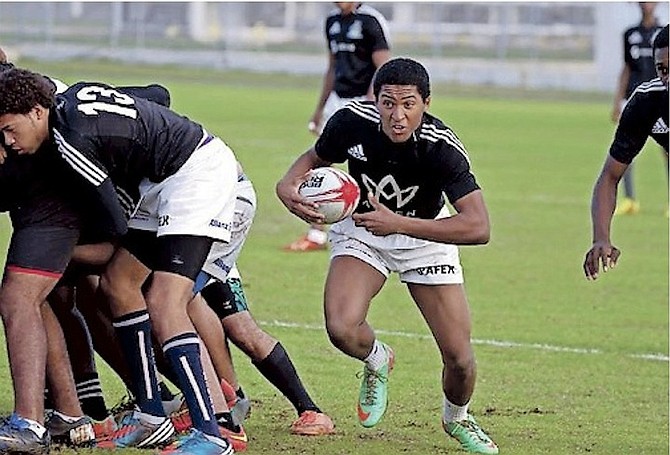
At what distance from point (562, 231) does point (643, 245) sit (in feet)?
3.75

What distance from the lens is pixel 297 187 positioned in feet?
24.8

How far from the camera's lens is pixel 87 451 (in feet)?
22.5

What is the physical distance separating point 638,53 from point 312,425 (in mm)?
11063

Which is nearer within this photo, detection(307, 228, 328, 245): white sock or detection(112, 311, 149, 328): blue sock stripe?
detection(112, 311, 149, 328): blue sock stripe

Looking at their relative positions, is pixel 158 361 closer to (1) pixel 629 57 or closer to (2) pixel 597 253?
(2) pixel 597 253

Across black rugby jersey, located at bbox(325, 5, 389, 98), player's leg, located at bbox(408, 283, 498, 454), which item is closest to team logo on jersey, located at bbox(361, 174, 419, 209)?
player's leg, located at bbox(408, 283, 498, 454)

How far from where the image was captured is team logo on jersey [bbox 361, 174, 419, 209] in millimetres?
7531

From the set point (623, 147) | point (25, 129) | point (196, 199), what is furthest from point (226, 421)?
point (623, 147)

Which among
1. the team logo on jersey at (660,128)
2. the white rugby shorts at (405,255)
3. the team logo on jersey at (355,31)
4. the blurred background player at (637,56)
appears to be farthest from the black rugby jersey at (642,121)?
the blurred background player at (637,56)

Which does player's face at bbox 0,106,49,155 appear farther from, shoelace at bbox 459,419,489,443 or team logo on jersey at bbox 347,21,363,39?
team logo on jersey at bbox 347,21,363,39

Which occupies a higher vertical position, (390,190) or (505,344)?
(390,190)

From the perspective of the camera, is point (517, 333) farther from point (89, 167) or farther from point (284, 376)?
point (89, 167)

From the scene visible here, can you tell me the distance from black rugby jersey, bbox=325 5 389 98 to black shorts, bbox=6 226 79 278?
8385mm

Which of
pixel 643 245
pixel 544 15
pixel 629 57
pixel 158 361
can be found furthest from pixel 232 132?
pixel 544 15
